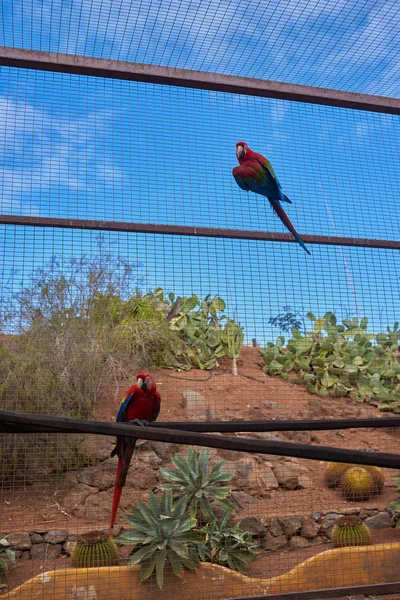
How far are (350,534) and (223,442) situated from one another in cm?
198

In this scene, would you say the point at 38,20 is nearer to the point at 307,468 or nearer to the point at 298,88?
the point at 298,88

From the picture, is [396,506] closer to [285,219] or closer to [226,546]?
[226,546]

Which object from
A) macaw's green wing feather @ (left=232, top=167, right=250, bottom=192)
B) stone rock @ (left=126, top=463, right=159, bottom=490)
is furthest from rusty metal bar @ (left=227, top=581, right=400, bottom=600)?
macaw's green wing feather @ (left=232, top=167, right=250, bottom=192)

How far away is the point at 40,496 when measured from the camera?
9.33 ft

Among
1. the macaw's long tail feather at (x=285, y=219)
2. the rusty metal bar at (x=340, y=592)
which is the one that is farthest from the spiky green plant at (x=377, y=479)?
the macaw's long tail feather at (x=285, y=219)

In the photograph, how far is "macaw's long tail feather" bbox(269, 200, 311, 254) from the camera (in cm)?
204

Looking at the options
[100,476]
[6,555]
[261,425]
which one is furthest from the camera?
[100,476]

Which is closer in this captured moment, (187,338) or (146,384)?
(146,384)

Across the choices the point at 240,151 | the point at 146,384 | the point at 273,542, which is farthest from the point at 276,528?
the point at 240,151

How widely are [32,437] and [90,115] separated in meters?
A: 1.65

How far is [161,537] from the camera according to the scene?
96.8 inches

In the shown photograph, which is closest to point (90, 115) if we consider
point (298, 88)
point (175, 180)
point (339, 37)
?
point (175, 180)

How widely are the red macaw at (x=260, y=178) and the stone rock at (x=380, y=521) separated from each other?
1716 mm

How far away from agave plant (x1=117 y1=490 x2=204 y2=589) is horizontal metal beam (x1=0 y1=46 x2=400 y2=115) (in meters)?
1.77
